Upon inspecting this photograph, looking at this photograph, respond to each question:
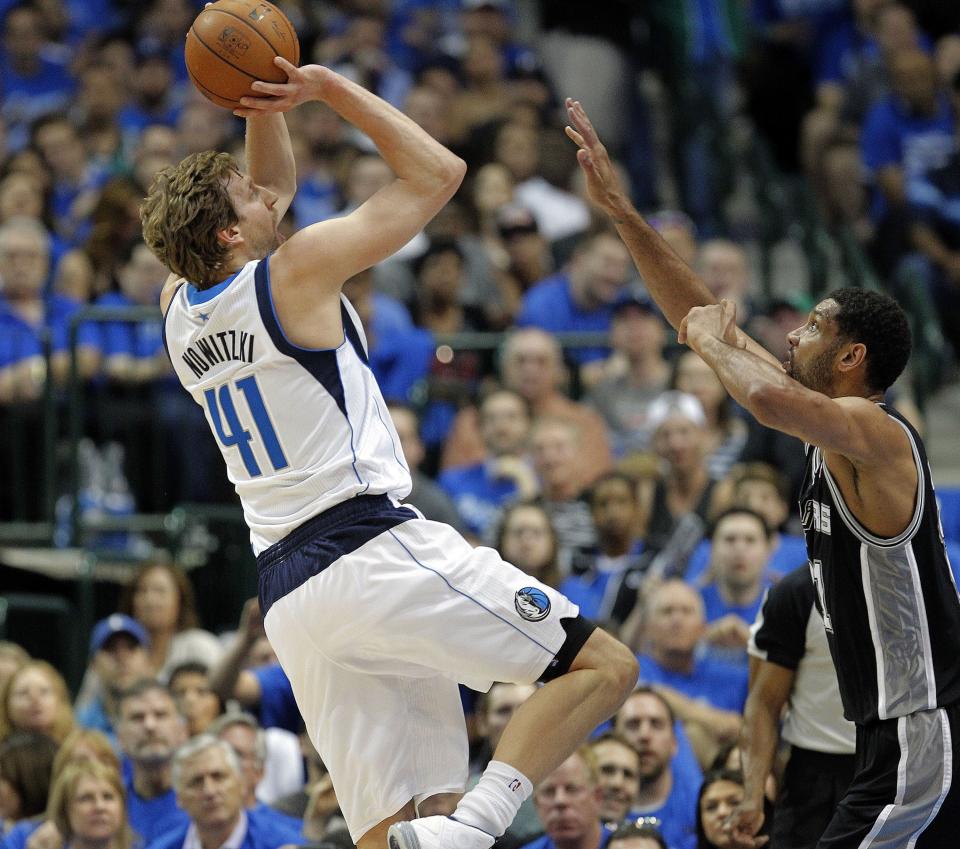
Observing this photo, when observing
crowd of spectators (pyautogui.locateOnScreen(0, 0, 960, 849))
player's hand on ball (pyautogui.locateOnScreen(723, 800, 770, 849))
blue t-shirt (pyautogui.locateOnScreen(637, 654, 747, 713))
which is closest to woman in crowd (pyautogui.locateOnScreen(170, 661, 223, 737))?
crowd of spectators (pyautogui.locateOnScreen(0, 0, 960, 849))

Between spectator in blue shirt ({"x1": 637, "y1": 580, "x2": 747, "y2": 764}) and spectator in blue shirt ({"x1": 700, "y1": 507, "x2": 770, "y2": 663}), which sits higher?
spectator in blue shirt ({"x1": 700, "y1": 507, "x2": 770, "y2": 663})

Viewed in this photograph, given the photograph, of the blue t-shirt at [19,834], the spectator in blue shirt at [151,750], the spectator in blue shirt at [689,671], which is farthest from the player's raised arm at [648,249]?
the blue t-shirt at [19,834]

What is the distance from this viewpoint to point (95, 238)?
12.7 meters

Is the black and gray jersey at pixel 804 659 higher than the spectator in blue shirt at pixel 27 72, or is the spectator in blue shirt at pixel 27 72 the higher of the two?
the spectator in blue shirt at pixel 27 72

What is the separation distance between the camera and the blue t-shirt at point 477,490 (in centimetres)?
1130

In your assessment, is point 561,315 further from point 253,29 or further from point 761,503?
point 253,29

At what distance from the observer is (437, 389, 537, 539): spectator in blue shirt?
11391mm

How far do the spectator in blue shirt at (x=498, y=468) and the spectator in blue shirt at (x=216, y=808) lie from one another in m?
3.17

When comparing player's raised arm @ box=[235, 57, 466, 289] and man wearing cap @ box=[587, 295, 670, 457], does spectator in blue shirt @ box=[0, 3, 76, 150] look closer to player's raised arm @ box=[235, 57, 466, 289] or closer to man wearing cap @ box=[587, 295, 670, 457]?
man wearing cap @ box=[587, 295, 670, 457]

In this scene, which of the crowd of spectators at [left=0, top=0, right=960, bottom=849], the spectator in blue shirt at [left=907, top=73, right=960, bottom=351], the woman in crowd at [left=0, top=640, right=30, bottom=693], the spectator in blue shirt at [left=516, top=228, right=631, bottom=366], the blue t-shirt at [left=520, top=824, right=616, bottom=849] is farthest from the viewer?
the spectator in blue shirt at [left=907, top=73, right=960, bottom=351]

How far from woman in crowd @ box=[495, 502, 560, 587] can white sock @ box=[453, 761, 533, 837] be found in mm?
4320

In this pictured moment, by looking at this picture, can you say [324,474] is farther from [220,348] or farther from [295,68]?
[295,68]

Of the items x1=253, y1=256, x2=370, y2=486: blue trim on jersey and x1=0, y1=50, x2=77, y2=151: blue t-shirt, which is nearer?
x1=253, y1=256, x2=370, y2=486: blue trim on jersey

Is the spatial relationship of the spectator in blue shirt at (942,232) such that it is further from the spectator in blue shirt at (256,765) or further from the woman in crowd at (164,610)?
the spectator in blue shirt at (256,765)
